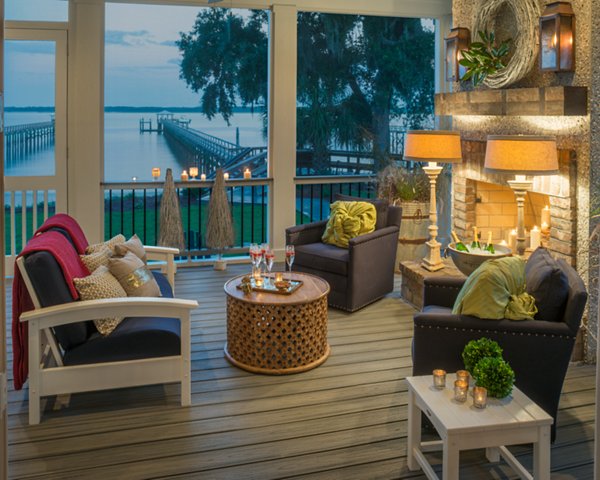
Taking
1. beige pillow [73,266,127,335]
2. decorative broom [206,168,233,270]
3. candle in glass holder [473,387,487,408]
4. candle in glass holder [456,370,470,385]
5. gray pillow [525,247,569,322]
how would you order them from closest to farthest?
candle in glass holder [473,387,487,408] < candle in glass holder [456,370,470,385] < gray pillow [525,247,569,322] < beige pillow [73,266,127,335] < decorative broom [206,168,233,270]

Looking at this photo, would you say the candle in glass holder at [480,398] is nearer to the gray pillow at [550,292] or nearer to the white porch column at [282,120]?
the gray pillow at [550,292]

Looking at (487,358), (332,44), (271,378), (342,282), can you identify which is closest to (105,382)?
(271,378)

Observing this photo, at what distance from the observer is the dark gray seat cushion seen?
5.24 metres

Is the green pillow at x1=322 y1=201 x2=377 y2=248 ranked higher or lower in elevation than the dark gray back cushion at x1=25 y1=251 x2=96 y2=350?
higher

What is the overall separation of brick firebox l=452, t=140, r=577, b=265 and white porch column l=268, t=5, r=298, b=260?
2015 mm

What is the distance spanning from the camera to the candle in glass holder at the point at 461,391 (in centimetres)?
269

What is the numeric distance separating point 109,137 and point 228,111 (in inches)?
58.6

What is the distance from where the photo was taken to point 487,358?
9.03 feet

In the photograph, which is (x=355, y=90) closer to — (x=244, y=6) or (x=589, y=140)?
(x=244, y=6)

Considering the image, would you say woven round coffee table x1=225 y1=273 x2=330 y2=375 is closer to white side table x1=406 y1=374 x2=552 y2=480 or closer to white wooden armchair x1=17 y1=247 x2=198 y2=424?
white wooden armchair x1=17 y1=247 x2=198 y2=424

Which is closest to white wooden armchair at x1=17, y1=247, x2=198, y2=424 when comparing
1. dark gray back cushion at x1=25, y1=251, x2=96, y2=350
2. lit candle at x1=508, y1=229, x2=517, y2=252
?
dark gray back cushion at x1=25, y1=251, x2=96, y2=350

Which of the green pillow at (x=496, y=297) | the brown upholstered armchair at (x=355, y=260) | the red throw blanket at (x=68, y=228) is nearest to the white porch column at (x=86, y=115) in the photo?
the brown upholstered armchair at (x=355, y=260)

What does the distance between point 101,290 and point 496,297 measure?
200 centimetres

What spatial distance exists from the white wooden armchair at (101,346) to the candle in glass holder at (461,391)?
1435 millimetres
